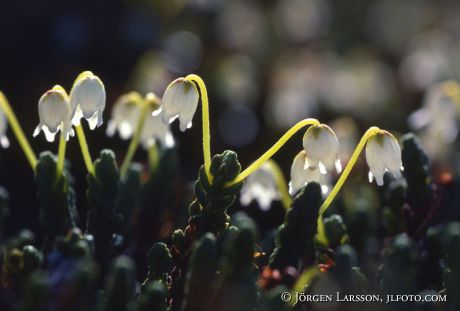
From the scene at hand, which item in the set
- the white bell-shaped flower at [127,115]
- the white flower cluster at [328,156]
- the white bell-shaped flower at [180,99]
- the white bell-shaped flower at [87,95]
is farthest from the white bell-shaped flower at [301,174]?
the white bell-shaped flower at [127,115]

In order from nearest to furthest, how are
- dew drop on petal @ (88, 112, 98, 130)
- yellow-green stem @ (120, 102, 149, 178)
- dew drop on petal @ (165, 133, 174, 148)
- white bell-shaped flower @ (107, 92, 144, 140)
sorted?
dew drop on petal @ (88, 112, 98, 130) < yellow-green stem @ (120, 102, 149, 178) < dew drop on petal @ (165, 133, 174, 148) < white bell-shaped flower @ (107, 92, 144, 140)

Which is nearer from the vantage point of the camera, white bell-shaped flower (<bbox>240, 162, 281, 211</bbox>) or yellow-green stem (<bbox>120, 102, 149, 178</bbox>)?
yellow-green stem (<bbox>120, 102, 149, 178</bbox>)

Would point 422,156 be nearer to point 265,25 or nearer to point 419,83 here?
point 419,83

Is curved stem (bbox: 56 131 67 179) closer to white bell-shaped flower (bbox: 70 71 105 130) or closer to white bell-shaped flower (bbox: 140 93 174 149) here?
white bell-shaped flower (bbox: 70 71 105 130)

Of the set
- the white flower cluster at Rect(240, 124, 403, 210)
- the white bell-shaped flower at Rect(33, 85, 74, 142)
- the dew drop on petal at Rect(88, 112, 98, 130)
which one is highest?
the dew drop on petal at Rect(88, 112, 98, 130)

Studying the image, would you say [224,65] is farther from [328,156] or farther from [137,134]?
[328,156]

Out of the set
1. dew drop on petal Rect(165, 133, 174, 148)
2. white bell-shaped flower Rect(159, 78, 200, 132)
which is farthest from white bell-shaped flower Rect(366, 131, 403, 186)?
dew drop on petal Rect(165, 133, 174, 148)

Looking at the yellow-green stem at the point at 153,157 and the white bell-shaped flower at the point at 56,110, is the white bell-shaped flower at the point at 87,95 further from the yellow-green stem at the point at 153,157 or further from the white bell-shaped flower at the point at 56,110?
the yellow-green stem at the point at 153,157
